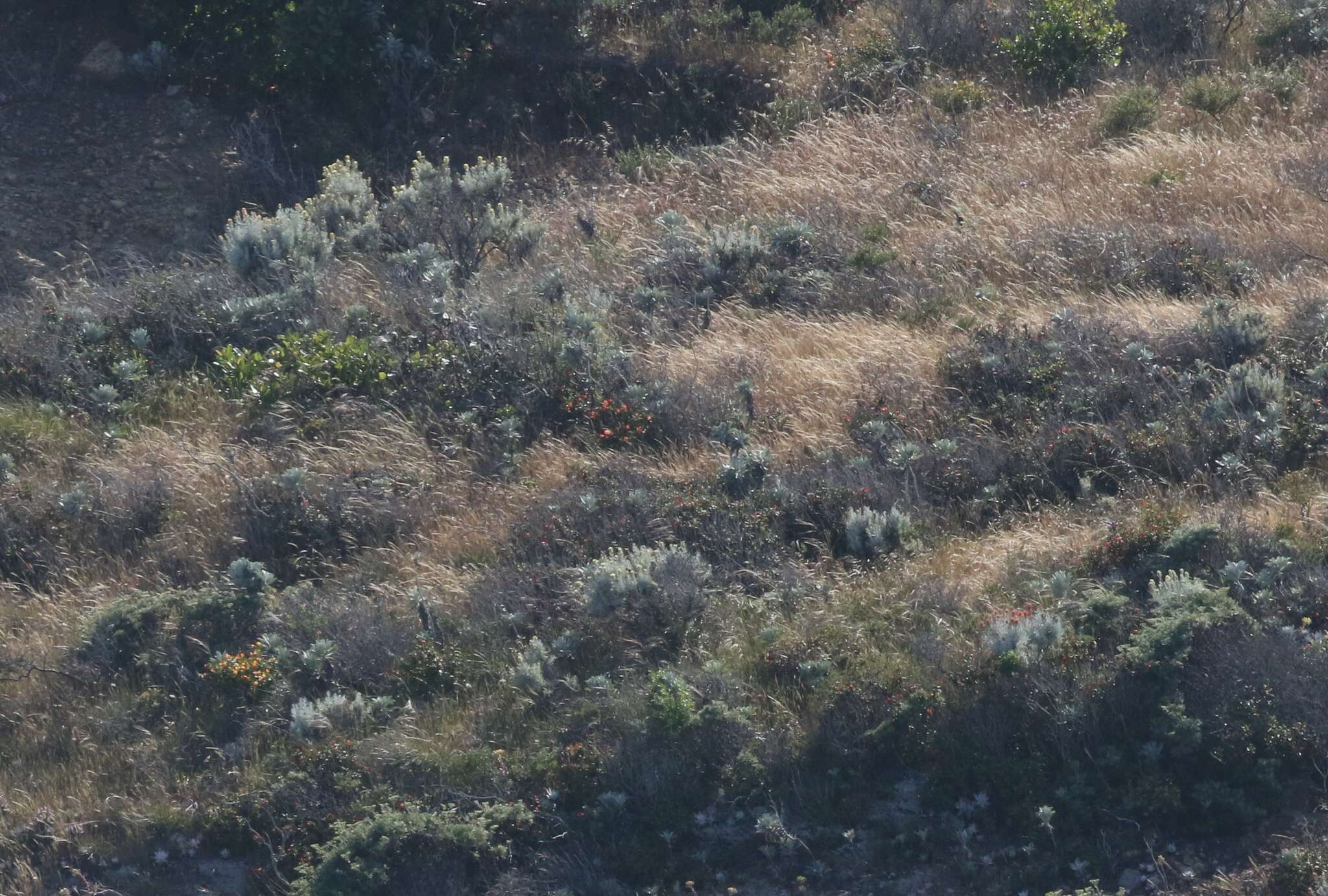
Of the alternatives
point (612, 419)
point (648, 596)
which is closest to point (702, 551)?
point (648, 596)

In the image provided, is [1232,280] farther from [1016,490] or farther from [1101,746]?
[1101,746]

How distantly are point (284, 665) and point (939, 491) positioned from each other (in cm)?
335

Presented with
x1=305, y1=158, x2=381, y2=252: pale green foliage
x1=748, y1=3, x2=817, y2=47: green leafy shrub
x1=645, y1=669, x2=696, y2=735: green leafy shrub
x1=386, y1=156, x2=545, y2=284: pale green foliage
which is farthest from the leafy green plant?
x1=645, y1=669, x2=696, y2=735: green leafy shrub

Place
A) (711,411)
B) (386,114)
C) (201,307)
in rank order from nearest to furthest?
(711,411), (201,307), (386,114)

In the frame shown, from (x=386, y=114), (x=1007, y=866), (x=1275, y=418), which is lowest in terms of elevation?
(x=1007, y=866)

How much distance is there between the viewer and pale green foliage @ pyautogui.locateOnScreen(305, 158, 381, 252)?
9.70 meters

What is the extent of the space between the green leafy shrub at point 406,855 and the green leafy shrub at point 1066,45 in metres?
9.48

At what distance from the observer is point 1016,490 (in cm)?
684

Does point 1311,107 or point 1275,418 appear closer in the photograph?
point 1275,418

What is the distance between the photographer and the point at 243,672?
601cm

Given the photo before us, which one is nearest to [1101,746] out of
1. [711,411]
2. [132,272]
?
[711,411]

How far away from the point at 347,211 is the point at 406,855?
6.06 metres

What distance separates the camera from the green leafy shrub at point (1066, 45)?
12.2 m

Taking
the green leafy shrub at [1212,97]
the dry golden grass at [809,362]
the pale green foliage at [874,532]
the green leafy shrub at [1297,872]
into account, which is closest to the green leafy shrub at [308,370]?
the dry golden grass at [809,362]
